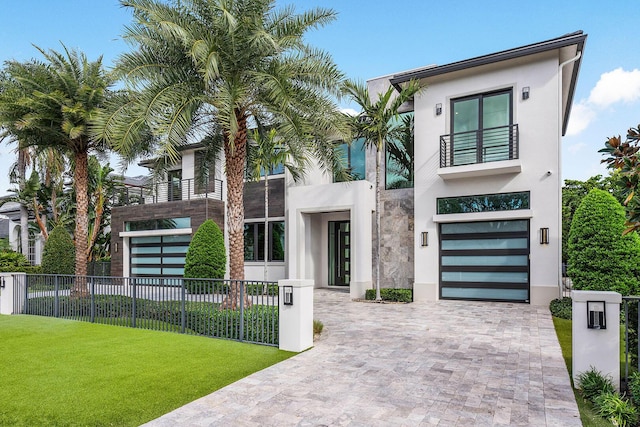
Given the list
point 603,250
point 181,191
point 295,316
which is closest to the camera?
point 295,316

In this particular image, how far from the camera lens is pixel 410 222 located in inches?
573

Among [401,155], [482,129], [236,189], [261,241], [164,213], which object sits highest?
[482,129]

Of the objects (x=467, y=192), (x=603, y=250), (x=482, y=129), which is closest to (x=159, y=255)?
(x=467, y=192)

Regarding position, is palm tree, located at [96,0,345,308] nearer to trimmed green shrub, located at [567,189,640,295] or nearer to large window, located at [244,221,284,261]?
trimmed green shrub, located at [567,189,640,295]

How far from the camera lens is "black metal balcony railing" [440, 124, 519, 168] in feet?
41.2

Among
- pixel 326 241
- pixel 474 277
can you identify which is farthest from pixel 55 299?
pixel 474 277

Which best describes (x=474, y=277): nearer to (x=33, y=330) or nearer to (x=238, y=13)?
(x=238, y=13)

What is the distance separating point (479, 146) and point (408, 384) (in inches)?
382

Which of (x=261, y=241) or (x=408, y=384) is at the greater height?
(x=261, y=241)

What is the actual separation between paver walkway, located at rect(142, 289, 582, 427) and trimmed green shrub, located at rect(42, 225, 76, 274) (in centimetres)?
1587

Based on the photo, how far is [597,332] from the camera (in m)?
4.89

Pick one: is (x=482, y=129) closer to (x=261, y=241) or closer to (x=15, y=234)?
(x=261, y=241)

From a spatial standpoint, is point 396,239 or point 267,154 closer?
point 267,154

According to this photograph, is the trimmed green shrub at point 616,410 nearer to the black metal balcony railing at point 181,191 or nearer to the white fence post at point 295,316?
the white fence post at point 295,316
